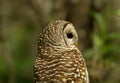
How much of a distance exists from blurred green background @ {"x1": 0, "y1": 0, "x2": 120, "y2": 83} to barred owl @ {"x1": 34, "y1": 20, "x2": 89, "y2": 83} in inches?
73.6

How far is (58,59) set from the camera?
16.5 feet

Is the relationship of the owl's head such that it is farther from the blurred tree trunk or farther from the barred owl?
the blurred tree trunk

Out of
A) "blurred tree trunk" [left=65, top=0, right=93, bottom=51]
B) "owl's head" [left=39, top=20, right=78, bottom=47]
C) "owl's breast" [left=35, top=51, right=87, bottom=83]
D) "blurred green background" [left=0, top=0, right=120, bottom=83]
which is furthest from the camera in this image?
"blurred tree trunk" [left=65, top=0, right=93, bottom=51]

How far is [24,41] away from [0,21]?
0.71 metres

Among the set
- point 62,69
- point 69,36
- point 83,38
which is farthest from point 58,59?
point 83,38

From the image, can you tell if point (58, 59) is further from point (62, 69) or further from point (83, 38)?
point (83, 38)

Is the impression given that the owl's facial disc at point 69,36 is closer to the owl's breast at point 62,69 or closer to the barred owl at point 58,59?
the barred owl at point 58,59

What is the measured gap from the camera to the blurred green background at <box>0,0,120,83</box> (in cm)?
753

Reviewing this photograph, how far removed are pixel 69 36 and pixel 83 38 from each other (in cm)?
360

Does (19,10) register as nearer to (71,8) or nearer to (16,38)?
(16,38)

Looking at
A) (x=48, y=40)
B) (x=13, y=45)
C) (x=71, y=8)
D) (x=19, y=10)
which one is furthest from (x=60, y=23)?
(x=19, y=10)

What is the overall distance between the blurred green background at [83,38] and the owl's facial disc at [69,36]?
5.55 ft

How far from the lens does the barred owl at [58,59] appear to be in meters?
4.92

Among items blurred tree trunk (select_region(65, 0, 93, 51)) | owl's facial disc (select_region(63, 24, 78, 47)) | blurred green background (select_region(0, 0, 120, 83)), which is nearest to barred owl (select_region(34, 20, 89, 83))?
owl's facial disc (select_region(63, 24, 78, 47))
